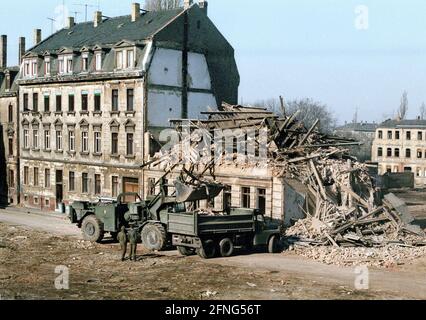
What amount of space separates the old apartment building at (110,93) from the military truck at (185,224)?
417 inches

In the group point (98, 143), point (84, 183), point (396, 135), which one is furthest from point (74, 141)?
point (396, 135)

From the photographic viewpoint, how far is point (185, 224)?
2416cm

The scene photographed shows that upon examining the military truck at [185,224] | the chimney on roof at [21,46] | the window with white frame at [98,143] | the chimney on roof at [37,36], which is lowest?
the military truck at [185,224]

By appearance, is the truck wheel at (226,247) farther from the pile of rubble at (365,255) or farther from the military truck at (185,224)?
the pile of rubble at (365,255)

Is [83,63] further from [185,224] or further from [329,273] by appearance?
[329,273]

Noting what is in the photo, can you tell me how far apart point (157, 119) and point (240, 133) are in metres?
8.48

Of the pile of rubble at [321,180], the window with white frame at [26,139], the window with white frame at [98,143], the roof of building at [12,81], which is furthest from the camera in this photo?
the roof of building at [12,81]

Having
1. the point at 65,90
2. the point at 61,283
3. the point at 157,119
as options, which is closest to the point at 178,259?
the point at 61,283

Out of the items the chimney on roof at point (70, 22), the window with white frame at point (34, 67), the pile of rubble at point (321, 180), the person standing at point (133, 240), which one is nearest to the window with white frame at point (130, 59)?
the pile of rubble at point (321, 180)

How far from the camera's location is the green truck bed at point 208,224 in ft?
78.2

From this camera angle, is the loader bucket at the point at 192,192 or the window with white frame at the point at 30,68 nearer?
the loader bucket at the point at 192,192

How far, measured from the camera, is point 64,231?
33.6 m

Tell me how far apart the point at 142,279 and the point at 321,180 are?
13051mm

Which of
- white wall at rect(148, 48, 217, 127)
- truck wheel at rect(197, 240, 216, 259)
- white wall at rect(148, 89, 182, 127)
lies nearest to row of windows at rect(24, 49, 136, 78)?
white wall at rect(148, 48, 217, 127)
